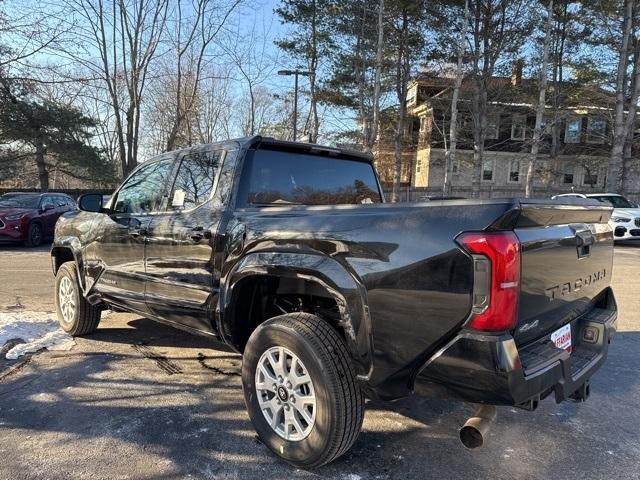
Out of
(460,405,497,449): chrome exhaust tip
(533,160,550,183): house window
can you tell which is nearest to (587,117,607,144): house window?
(533,160,550,183): house window

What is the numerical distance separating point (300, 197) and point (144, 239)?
1.37 meters

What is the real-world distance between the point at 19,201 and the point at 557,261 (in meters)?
15.1

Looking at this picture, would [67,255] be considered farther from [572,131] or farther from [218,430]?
[572,131]

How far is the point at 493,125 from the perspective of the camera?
31.6 m

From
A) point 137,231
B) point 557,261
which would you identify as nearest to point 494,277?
point 557,261

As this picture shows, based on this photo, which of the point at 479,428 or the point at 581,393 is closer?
the point at 479,428

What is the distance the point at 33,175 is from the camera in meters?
29.7

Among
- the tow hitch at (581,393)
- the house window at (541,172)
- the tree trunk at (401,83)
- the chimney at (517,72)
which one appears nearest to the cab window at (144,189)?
the tow hitch at (581,393)

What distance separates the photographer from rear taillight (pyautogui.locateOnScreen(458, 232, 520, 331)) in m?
2.05

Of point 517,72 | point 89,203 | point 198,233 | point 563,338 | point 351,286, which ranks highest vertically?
point 517,72

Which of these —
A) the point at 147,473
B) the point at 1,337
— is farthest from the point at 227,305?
the point at 1,337

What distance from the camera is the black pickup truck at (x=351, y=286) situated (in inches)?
83.5

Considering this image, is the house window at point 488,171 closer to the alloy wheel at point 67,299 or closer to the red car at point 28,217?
the red car at point 28,217

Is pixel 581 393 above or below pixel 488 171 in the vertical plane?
below
